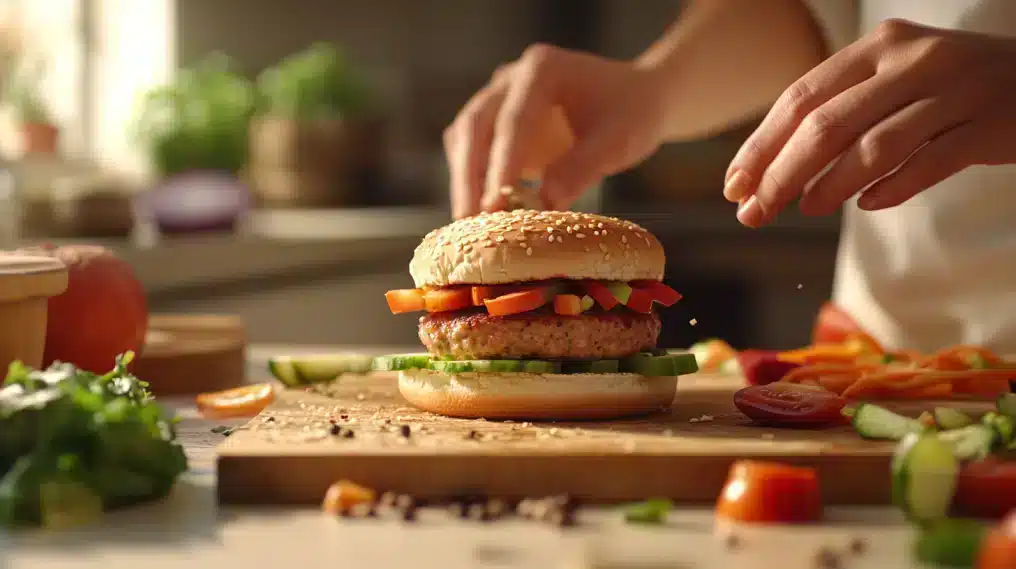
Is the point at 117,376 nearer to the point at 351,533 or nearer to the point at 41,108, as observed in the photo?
the point at 351,533

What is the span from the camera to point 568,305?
210 centimetres

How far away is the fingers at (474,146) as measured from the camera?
2932 millimetres

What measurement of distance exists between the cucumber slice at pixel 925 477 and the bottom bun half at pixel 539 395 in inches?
25.8

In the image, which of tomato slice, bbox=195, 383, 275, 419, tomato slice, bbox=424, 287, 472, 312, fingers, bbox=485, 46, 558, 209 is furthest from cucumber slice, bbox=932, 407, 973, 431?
tomato slice, bbox=195, 383, 275, 419

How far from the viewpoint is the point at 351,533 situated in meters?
1.47

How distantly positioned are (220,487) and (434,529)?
34 cm

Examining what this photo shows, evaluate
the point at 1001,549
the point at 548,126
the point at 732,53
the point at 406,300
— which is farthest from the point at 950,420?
the point at 732,53

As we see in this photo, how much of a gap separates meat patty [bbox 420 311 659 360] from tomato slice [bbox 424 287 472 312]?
0.11ft

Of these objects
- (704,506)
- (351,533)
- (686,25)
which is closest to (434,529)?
(351,533)

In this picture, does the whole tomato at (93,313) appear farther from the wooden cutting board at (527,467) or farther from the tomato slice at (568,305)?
the tomato slice at (568,305)

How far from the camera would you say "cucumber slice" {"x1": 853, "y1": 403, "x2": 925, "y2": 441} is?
181 cm

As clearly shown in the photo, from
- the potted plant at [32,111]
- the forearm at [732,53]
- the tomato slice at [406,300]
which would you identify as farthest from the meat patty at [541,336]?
the potted plant at [32,111]

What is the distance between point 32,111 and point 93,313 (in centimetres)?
358

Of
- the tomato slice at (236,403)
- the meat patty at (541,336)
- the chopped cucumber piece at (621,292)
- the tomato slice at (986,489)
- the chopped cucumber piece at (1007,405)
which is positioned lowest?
the tomato slice at (236,403)
